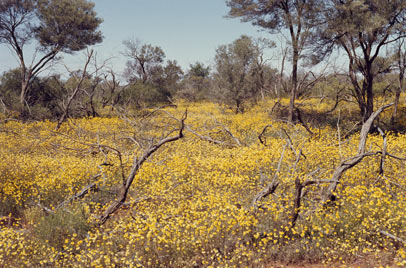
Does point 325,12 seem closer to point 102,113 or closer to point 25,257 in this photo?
point 25,257

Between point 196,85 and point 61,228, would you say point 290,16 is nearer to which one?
point 61,228

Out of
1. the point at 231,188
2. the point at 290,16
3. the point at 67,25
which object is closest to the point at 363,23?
the point at 290,16

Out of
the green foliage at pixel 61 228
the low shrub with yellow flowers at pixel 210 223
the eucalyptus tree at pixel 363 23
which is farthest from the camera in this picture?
the eucalyptus tree at pixel 363 23

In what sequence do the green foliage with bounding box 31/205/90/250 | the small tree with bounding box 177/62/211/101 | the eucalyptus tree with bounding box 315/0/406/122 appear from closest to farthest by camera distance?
the green foliage with bounding box 31/205/90/250, the eucalyptus tree with bounding box 315/0/406/122, the small tree with bounding box 177/62/211/101

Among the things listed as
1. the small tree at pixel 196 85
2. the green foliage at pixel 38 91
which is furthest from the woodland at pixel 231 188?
the small tree at pixel 196 85

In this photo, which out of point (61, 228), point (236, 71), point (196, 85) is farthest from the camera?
point (196, 85)

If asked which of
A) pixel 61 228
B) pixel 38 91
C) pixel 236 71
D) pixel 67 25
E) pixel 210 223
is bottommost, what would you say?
pixel 61 228

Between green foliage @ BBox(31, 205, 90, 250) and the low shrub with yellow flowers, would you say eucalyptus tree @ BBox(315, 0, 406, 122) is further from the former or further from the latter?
green foliage @ BBox(31, 205, 90, 250)

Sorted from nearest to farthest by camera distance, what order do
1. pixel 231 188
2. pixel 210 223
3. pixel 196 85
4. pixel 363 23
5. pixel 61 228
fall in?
pixel 210 223
pixel 61 228
pixel 231 188
pixel 363 23
pixel 196 85

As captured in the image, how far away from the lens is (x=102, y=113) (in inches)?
848

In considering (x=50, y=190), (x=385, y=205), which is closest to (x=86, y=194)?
(x=50, y=190)

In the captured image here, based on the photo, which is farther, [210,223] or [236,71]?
[236,71]

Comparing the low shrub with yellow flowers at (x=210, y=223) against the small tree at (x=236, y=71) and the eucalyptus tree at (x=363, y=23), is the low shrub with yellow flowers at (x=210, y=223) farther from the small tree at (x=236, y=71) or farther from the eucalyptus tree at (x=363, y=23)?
the small tree at (x=236, y=71)

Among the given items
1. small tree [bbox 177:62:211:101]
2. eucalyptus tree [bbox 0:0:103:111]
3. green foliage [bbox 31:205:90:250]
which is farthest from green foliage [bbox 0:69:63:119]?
green foliage [bbox 31:205:90:250]
